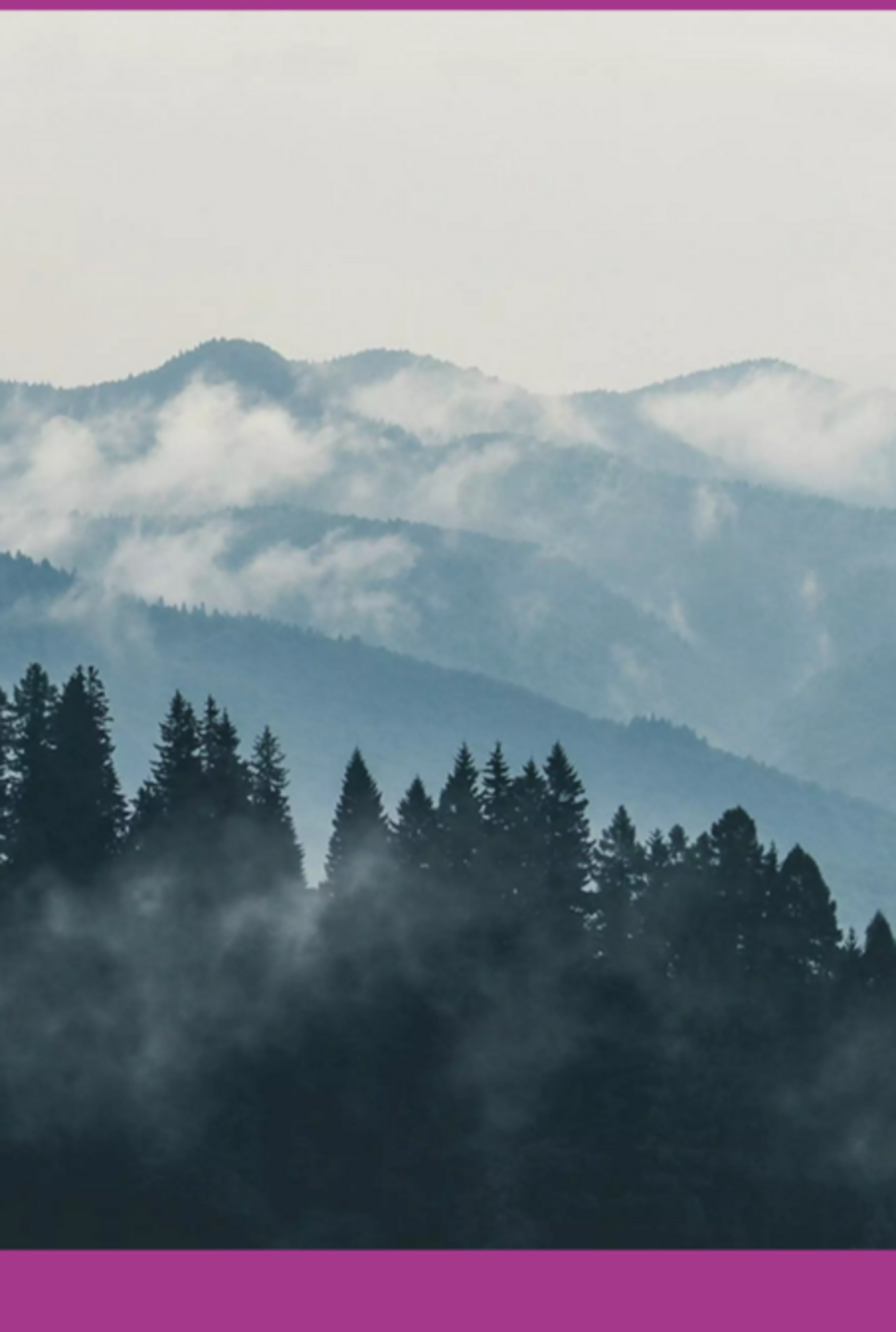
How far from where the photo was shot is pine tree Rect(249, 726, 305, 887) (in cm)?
15575

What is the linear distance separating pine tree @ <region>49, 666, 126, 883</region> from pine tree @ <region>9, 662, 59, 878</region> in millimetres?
387

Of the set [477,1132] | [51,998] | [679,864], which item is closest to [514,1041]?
[477,1132]

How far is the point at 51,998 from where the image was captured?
488 feet

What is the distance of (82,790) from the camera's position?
154 metres

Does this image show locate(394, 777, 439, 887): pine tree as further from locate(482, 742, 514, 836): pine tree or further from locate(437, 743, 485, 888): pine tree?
locate(482, 742, 514, 836): pine tree

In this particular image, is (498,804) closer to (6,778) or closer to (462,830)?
(462,830)

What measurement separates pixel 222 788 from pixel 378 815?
10.3 metres

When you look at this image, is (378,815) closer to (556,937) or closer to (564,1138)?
(556,937)

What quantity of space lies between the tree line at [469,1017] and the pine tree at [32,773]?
0.51 feet

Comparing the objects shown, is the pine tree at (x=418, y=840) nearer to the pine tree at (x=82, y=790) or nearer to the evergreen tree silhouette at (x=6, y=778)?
the pine tree at (x=82, y=790)

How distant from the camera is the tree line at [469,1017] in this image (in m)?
142

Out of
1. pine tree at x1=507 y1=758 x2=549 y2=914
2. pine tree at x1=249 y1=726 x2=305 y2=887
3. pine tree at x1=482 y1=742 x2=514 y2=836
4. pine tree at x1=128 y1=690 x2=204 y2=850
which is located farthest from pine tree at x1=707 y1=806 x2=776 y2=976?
pine tree at x1=128 y1=690 x2=204 y2=850

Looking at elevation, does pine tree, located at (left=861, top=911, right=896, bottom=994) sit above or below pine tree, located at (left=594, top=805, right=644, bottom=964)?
below

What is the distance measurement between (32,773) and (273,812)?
574 inches
